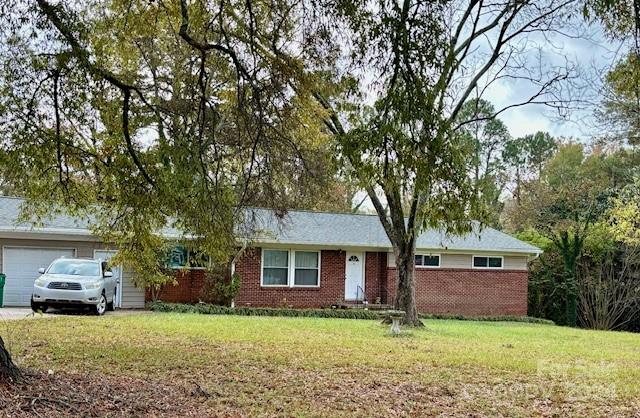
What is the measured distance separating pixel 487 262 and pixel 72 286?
633 inches

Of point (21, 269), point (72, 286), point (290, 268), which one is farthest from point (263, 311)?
point (21, 269)

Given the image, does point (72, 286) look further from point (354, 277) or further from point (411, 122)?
point (411, 122)

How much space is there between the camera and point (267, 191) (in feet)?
35.3

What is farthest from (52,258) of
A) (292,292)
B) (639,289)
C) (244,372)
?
(639,289)

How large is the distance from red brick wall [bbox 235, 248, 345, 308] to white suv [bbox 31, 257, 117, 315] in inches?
221

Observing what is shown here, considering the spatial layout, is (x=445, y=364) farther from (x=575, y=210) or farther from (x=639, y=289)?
(x=575, y=210)

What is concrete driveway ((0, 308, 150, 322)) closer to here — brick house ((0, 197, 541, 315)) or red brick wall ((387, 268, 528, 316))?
brick house ((0, 197, 541, 315))

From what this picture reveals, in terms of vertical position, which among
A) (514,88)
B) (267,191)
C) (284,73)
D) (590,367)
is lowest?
(590,367)

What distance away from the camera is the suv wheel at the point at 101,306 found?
18.0 metres

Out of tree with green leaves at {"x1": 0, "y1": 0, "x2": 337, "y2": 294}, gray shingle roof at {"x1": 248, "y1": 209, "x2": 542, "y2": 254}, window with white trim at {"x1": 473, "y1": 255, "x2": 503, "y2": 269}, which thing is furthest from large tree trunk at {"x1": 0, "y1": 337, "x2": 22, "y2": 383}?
window with white trim at {"x1": 473, "y1": 255, "x2": 503, "y2": 269}

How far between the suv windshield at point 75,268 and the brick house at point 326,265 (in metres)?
2.16

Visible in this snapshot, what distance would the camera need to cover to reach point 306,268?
24109 mm

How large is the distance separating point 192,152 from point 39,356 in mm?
3586

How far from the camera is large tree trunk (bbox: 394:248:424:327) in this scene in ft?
57.9
